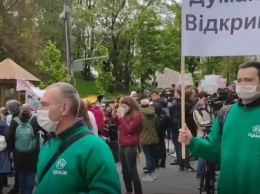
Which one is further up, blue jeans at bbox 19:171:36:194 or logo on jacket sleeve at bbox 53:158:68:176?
logo on jacket sleeve at bbox 53:158:68:176

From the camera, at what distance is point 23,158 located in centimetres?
895

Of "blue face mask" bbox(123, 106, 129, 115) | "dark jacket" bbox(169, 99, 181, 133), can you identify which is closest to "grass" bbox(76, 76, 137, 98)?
"dark jacket" bbox(169, 99, 181, 133)

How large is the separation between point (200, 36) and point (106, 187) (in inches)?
65.2

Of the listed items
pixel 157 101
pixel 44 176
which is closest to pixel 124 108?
pixel 157 101

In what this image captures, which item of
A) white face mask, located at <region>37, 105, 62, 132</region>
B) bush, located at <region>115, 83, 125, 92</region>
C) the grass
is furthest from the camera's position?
bush, located at <region>115, 83, 125, 92</region>

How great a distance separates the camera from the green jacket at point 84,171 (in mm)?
3537

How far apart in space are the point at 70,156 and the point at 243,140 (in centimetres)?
129

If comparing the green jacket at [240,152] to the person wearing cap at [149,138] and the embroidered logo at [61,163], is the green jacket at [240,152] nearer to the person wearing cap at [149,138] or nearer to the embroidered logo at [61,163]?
the embroidered logo at [61,163]

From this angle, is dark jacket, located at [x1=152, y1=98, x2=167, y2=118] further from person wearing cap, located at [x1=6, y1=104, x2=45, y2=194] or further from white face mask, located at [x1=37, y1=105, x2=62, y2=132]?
white face mask, located at [x1=37, y1=105, x2=62, y2=132]

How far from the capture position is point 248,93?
163 inches

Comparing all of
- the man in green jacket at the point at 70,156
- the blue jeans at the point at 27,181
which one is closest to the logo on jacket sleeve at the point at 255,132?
the man in green jacket at the point at 70,156

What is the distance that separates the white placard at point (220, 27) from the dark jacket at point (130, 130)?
17.4 ft

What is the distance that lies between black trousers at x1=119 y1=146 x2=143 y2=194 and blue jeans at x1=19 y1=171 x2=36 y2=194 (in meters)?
1.64

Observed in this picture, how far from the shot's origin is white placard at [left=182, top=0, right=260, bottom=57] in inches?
175
